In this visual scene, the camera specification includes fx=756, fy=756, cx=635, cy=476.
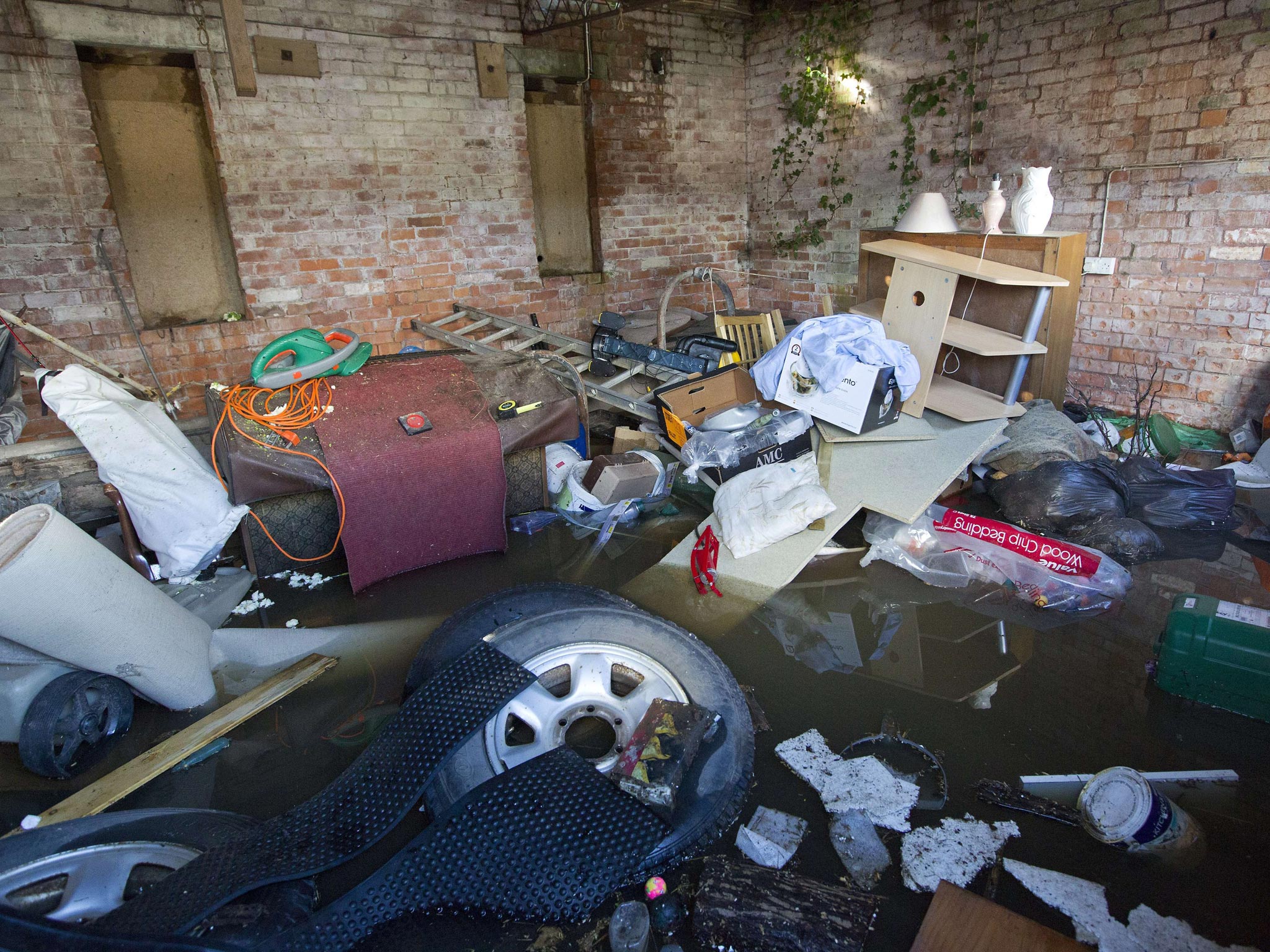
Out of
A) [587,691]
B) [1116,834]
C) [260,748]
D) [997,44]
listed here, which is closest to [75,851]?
[260,748]

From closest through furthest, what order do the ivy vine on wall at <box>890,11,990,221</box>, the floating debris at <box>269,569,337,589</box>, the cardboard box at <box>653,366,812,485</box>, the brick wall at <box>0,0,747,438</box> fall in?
the floating debris at <box>269,569,337,589</box> → the cardboard box at <box>653,366,812,485</box> → the brick wall at <box>0,0,747,438</box> → the ivy vine on wall at <box>890,11,990,221</box>

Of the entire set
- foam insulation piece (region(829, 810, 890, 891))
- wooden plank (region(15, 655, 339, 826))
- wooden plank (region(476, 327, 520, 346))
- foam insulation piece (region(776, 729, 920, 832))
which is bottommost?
foam insulation piece (region(829, 810, 890, 891))

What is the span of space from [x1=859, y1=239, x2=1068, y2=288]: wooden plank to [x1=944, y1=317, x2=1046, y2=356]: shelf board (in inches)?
11.5

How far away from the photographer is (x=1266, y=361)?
447 cm

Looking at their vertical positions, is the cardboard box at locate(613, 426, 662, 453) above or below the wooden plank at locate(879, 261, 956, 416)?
below

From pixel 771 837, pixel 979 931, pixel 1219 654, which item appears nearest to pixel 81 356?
pixel 771 837

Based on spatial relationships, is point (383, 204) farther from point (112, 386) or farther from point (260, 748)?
point (260, 748)

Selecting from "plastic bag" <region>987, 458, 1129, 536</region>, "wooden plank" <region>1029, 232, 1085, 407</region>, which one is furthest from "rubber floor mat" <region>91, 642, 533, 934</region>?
"wooden plank" <region>1029, 232, 1085, 407</region>

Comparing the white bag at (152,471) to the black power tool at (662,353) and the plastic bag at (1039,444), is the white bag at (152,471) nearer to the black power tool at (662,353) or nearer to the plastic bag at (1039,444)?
the black power tool at (662,353)

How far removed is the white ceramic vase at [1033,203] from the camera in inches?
168

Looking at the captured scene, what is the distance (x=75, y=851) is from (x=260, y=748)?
951mm

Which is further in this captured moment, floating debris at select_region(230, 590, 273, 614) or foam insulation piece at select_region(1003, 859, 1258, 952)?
floating debris at select_region(230, 590, 273, 614)

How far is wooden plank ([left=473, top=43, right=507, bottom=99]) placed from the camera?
5715 mm

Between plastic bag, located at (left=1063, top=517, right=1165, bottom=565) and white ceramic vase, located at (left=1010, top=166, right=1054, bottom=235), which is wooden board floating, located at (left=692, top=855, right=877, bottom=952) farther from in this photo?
white ceramic vase, located at (left=1010, top=166, right=1054, bottom=235)
